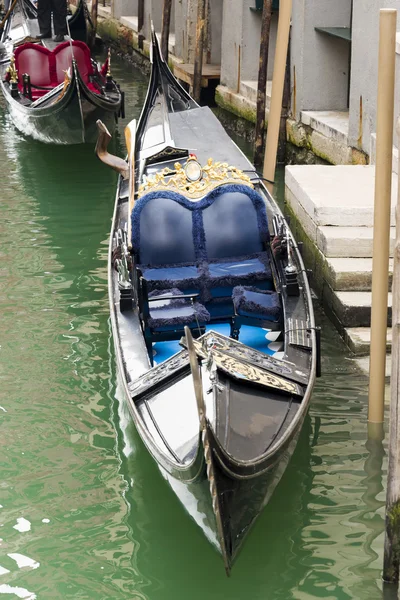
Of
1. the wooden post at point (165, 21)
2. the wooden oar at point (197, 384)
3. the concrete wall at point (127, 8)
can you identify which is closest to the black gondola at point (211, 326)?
the wooden oar at point (197, 384)

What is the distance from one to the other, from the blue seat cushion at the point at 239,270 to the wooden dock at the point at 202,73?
16.6ft

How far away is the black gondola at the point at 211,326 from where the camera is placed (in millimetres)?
2451

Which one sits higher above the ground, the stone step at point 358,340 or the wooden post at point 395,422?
the wooden post at point 395,422

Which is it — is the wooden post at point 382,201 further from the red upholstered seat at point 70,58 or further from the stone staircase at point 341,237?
the red upholstered seat at point 70,58

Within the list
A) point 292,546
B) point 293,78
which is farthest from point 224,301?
point 293,78

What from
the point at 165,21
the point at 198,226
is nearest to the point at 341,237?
the point at 198,226

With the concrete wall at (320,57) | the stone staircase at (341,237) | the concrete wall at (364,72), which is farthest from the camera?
the concrete wall at (320,57)

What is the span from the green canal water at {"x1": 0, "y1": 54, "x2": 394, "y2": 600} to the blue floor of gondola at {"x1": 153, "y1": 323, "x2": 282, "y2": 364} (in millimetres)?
216

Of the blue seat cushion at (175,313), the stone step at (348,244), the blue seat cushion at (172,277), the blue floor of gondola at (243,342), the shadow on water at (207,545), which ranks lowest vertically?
the shadow on water at (207,545)

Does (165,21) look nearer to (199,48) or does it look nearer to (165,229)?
(199,48)

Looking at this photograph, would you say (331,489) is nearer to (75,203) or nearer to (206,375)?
(206,375)

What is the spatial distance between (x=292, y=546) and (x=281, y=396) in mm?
392

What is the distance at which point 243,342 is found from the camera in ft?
11.5

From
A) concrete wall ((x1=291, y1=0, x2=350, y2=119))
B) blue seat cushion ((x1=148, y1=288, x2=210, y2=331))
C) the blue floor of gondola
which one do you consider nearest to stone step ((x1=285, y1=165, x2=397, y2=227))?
the blue floor of gondola
